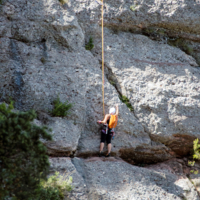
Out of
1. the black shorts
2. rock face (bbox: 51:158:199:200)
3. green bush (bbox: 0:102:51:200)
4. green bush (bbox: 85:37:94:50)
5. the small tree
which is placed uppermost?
green bush (bbox: 85:37:94:50)

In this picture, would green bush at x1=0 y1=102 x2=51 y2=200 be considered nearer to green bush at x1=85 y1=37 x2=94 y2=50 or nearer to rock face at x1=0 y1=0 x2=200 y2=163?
rock face at x1=0 y1=0 x2=200 y2=163

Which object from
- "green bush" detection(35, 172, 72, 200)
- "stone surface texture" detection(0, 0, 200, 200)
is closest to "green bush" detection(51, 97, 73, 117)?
"stone surface texture" detection(0, 0, 200, 200)

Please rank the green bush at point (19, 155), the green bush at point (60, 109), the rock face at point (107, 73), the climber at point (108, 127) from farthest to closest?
the climber at point (108, 127) < the rock face at point (107, 73) < the green bush at point (60, 109) < the green bush at point (19, 155)

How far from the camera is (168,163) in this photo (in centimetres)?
904

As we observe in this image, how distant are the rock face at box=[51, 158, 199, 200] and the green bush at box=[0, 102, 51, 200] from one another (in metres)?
1.97

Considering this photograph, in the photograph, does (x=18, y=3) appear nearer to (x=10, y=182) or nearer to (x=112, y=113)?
(x=112, y=113)

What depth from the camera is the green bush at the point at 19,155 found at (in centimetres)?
454

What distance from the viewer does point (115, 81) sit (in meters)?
9.02

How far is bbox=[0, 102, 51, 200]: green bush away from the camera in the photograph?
14.9ft

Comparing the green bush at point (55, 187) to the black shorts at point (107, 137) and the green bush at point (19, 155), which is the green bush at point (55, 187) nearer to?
the green bush at point (19, 155)

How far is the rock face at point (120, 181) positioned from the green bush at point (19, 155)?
197 centimetres

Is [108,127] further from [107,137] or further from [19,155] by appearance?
[19,155]

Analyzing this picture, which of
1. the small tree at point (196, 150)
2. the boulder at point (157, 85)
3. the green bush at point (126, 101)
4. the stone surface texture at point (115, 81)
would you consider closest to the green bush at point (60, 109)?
the stone surface texture at point (115, 81)

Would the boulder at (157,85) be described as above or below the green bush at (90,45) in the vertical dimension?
below
